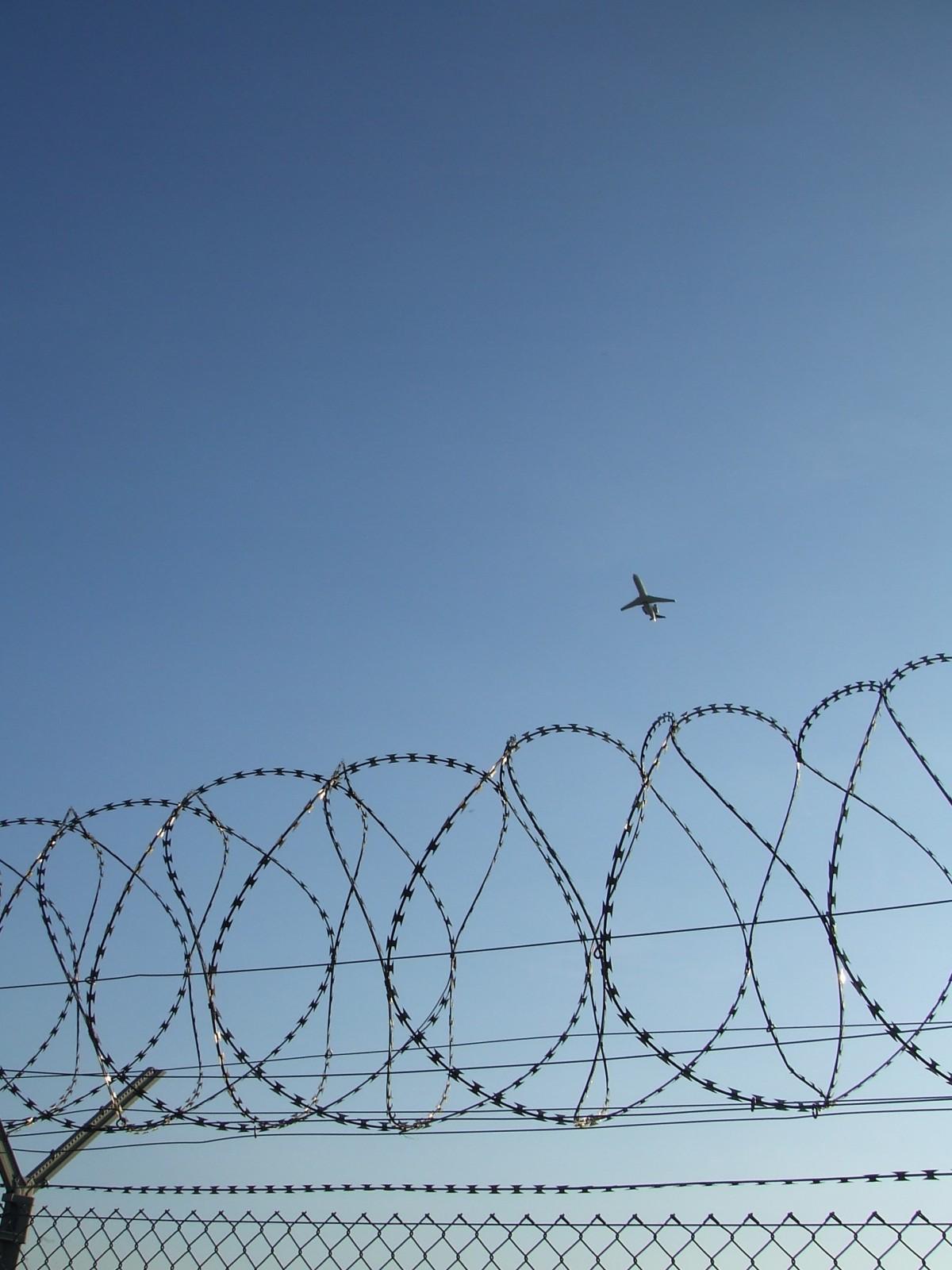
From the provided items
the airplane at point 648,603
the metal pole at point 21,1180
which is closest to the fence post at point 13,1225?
the metal pole at point 21,1180

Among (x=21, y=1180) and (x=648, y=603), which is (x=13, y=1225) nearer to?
(x=21, y=1180)

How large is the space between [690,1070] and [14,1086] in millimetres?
4458

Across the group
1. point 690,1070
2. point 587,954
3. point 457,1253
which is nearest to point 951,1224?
point 457,1253

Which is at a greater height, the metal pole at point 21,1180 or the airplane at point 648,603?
the airplane at point 648,603

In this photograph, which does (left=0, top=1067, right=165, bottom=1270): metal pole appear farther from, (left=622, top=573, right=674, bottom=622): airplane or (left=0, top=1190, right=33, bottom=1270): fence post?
(left=622, top=573, right=674, bottom=622): airplane

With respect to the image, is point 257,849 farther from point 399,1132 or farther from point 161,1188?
point 161,1188

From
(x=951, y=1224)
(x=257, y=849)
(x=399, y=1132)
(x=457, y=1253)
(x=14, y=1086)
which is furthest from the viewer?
(x=257, y=849)

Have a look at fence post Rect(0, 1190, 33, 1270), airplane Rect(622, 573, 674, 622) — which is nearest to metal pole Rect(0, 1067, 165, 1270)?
fence post Rect(0, 1190, 33, 1270)

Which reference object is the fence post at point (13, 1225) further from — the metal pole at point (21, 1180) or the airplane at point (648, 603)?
the airplane at point (648, 603)

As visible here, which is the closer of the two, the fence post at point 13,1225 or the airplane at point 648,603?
the fence post at point 13,1225

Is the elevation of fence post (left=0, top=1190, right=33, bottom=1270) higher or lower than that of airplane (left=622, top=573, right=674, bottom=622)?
lower

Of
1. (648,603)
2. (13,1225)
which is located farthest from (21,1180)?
(648,603)

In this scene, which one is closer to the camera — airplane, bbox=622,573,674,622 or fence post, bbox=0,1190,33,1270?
fence post, bbox=0,1190,33,1270

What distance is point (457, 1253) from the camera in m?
4.63
